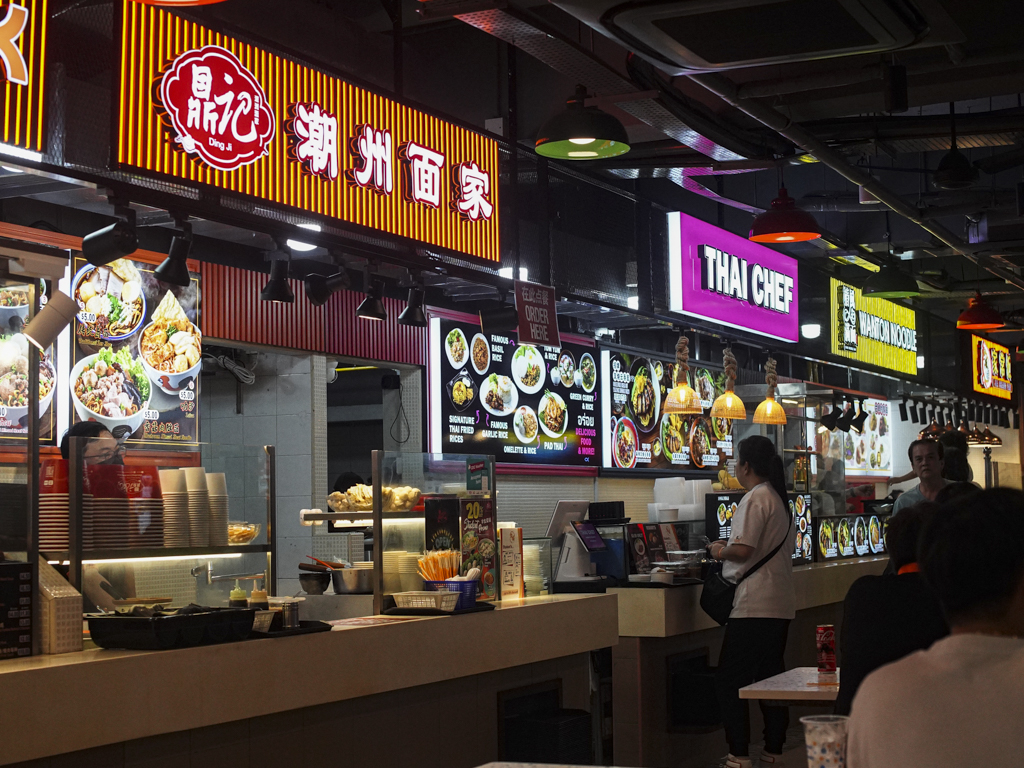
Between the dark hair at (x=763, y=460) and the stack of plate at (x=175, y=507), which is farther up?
the dark hair at (x=763, y=460)

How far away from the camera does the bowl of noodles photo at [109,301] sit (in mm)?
6453

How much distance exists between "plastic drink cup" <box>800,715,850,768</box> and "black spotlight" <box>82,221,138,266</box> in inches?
142

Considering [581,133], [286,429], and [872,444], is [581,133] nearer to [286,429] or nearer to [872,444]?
[286,429]

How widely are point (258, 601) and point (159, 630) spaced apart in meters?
0.84

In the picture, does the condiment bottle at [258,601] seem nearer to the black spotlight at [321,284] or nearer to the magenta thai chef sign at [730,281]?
the black spotlight at [321,284]

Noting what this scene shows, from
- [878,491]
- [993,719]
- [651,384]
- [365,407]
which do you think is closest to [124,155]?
[993,719]

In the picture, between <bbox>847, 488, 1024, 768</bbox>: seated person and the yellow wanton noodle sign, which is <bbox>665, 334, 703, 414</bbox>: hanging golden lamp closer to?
the yellow wanton noodle sign

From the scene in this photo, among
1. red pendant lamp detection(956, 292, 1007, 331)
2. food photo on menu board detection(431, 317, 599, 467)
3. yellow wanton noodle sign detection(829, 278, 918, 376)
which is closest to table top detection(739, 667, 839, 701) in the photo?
food photo on menu board detection(431, 317, 599, 467)

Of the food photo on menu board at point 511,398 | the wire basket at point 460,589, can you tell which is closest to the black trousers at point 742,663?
the wire basket at point 460,589

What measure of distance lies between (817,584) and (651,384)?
2.82 m

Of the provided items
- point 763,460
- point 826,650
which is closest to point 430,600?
point 826,650

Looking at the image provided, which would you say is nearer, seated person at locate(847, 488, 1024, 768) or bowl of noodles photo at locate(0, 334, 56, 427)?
seated person at locate(847, 488, 1024, 768)

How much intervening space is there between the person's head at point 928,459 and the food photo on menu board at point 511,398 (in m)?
3.02

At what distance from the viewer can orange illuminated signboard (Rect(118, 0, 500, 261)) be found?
4980 mm
